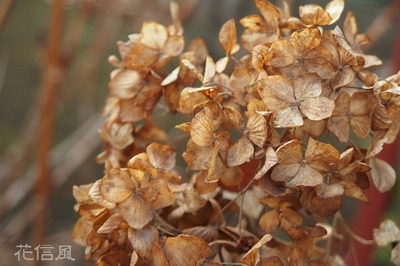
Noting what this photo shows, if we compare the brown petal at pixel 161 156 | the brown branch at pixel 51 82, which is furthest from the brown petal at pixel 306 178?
the brown branch at pixel 51 82

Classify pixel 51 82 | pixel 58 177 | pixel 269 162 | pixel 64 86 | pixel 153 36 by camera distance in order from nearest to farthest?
pixel 269 162 → pixel 153 36 → pixel 51 82 → pixel 58 177 → pixel 64 86

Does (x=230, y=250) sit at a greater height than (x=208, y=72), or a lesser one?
lesser

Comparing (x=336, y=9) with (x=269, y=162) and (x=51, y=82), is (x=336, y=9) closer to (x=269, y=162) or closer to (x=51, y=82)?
(x=269, y=162)

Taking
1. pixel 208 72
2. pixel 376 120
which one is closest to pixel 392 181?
pixel 376 120

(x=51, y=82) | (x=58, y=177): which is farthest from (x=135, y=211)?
(x=58, y=177)

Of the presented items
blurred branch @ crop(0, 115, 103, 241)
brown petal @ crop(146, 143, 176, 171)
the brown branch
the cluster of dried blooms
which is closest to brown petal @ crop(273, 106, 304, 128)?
the cluster of dried blooms

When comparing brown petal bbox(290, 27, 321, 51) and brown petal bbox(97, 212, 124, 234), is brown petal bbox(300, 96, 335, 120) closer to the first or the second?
brown petal bbox(290, 27, 321, 51)

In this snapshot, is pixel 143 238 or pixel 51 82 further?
pixel 51 82

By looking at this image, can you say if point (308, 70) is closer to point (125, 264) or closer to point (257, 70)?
point (257, 70)
